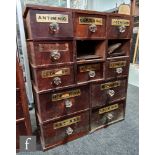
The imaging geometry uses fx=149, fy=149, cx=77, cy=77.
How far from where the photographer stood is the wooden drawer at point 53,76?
87 cm

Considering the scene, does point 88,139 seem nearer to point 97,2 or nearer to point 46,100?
point 46,100

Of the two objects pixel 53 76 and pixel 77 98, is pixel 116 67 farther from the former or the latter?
pixel 53 76

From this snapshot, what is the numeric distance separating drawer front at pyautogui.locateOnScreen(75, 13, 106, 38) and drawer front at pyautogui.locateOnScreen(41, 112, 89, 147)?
1.85 ft

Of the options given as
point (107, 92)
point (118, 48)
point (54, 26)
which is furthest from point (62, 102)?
point (118, 48)

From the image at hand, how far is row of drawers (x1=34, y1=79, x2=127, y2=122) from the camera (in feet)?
3.09

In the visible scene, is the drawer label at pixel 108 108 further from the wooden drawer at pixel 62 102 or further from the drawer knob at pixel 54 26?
the drawer knob at pixel 54 26

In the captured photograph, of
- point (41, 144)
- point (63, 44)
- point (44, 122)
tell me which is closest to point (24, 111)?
point (44, 122)

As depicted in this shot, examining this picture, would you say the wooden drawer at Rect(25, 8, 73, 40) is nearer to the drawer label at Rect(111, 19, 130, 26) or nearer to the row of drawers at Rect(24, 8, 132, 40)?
the row of drawers at Rect(24, 8, 132, 40)

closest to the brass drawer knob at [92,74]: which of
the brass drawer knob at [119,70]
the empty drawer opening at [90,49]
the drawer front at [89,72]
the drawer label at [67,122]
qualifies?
the drawer front at [89,72]

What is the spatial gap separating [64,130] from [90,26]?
2.38 feet

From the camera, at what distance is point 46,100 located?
934 mm

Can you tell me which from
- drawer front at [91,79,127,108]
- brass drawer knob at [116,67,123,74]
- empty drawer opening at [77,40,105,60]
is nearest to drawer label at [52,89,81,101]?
drawer front at [91,79,127,108]
